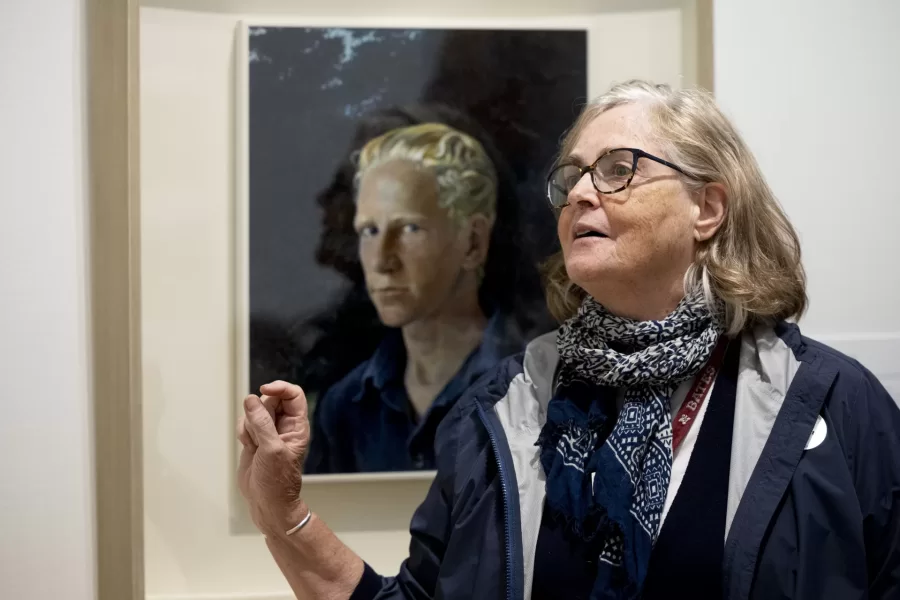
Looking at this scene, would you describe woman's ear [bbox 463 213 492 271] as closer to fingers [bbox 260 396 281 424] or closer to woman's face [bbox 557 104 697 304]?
woman's face [bbox 557 104 697 304]

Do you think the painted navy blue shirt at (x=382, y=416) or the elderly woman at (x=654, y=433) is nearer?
the elderly woman at (x=654, y=433)

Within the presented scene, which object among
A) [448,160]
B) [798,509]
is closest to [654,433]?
[798,509]

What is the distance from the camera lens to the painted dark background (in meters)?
1.54

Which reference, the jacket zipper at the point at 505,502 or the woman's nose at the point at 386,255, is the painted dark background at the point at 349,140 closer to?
the woman's nose at the point at 386,255

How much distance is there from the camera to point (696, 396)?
44.7 inches

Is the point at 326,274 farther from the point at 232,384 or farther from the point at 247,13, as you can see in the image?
the point at 247,13

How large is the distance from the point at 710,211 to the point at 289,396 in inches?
26.0

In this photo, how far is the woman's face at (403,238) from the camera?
1.55m

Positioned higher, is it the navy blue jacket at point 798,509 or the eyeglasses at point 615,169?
the eyeglasses at point 615,169

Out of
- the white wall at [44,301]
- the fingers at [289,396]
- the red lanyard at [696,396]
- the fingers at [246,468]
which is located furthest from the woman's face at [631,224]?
the white wall at [44,301]

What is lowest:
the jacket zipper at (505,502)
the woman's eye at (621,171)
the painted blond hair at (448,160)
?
the jacket zipper at (505,502)

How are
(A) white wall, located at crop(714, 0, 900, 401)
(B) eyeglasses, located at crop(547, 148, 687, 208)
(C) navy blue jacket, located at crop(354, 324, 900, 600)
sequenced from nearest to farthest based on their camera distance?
1. (C) navy blue jacket, located at crop(354, 324, 900, 600)
2. (B) eyeglasses, located at crop(547, 148, 687, 208)
3. (A) white wall, located at crop(714, 0, 900, 401)

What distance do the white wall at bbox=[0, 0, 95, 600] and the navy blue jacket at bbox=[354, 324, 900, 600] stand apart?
616mm

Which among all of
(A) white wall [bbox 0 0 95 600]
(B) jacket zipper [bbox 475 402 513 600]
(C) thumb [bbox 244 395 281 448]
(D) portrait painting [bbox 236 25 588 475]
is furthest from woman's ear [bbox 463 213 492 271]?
(A) white wall [bbox 0 0 95 600]
